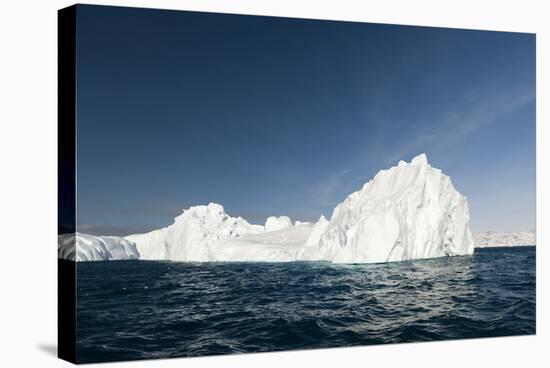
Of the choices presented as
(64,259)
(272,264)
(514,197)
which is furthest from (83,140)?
(514,197)

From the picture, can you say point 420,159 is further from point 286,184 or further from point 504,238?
point 286,184

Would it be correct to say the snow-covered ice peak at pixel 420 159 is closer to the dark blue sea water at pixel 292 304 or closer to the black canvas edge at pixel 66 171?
the dark blue sea water at pixel 292 304

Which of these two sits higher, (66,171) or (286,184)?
(66,171)

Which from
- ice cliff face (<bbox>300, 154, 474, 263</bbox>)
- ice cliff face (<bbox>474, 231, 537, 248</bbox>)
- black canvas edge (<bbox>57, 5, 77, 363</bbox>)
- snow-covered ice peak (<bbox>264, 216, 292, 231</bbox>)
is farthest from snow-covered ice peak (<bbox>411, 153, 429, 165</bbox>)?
black canvas edge (<bbox>57, 5, 77, 363</bbox>)

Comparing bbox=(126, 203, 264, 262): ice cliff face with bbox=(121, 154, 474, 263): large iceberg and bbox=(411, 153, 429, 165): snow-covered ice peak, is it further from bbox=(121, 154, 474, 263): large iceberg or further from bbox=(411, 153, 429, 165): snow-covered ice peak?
bbox=(411, 153, 429, 165): snow-covered ice peak

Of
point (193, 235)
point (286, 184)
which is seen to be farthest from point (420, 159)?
point (193, 235)

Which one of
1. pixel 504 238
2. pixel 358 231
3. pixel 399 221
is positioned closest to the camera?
pixel 504 238

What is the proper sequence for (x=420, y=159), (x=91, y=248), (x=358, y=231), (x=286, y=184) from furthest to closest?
(x=358, y=231)
(x=420, y=159)
(x=286, y=184)
(x=91, y=248)

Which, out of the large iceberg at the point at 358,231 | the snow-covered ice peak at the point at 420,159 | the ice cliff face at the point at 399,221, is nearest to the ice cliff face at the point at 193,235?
the large iceberg at the point at 358,231
